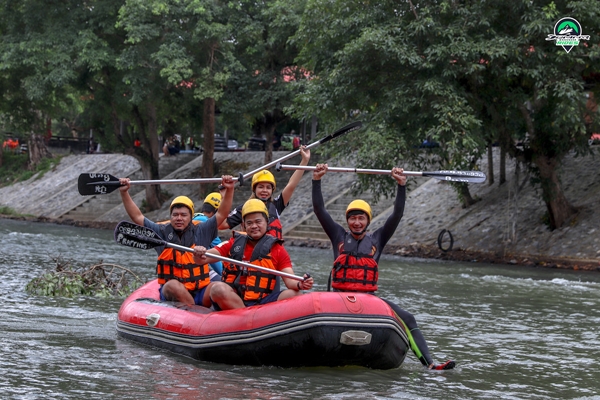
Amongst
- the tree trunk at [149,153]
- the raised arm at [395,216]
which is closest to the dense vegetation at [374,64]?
the tree trunk at [149,153]

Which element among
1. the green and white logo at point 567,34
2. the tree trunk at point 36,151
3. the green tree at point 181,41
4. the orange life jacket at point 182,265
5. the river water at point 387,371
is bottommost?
the river water at point 387,371

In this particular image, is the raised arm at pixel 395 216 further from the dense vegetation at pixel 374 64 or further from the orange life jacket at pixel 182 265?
the dense vegetation at pixel 374 64

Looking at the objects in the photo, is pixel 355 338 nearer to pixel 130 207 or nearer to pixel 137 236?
pixel 137 236

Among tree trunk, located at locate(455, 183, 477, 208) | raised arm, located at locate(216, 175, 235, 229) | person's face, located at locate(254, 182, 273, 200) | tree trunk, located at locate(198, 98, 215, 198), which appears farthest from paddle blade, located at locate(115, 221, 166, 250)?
tree trunk, located at locate(198, 98, 215, 198)

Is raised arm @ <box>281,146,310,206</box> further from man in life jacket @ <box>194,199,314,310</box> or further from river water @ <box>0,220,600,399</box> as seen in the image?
river water @ <box>0,220,600,399</box>

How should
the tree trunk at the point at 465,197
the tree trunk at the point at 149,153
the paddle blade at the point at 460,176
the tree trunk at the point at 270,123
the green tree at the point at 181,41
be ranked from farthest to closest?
1. the tree trunk at the point at 149,153
2. the tree trunk at the point at 270,123
3. the green tree at the point at 181,41
4. the tree trunk at the point at 465,197
5. the paddle blade at the point at 460,176

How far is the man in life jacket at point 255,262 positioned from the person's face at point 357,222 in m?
0.65

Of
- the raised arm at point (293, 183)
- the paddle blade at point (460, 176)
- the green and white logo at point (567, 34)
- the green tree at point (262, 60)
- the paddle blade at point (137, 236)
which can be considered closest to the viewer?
the paddle blade at point (137, 236)

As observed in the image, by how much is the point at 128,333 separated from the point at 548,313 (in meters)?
6.09

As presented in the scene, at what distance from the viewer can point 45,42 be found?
2731 centimetres

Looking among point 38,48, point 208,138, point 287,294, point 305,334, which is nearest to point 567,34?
point 287,294

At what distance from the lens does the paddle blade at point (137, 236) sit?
8898mm

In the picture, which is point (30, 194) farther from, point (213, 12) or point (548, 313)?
point (548, 313)

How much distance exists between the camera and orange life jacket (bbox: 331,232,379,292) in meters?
8.32
